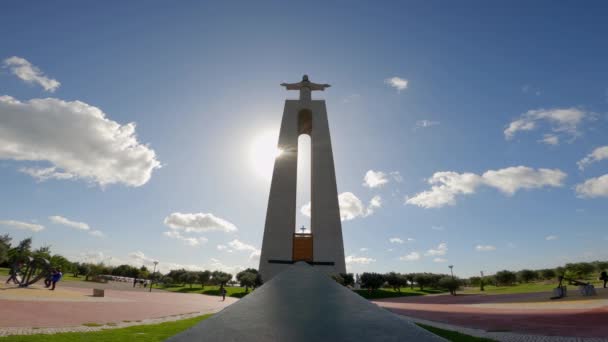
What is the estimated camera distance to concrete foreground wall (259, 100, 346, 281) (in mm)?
24359

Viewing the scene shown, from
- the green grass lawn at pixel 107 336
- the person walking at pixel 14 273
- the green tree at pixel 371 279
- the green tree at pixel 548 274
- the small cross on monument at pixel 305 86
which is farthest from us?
the green tree at pixel 548 274

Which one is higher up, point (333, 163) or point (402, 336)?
point (333, 163)

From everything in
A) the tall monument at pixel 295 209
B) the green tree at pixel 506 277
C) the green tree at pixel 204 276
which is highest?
the tall monument at pixel 295 209

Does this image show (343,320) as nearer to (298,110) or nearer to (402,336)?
(402,336)

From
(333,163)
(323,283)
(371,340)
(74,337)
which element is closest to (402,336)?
(371,340)

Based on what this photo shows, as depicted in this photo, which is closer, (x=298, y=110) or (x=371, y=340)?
(x=371, y=340)

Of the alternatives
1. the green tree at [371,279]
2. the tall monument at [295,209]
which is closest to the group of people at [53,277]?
the tall monument at [295,209]

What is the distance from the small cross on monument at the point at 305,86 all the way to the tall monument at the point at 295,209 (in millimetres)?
2212

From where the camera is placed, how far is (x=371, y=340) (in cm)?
106

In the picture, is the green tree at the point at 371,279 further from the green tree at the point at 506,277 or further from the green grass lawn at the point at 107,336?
the green tree at the point at 506,277

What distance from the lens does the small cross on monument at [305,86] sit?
1271 inches

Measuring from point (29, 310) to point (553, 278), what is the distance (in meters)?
51.5

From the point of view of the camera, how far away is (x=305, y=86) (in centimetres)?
3259

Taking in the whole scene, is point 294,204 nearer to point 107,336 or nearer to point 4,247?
point 107,336
